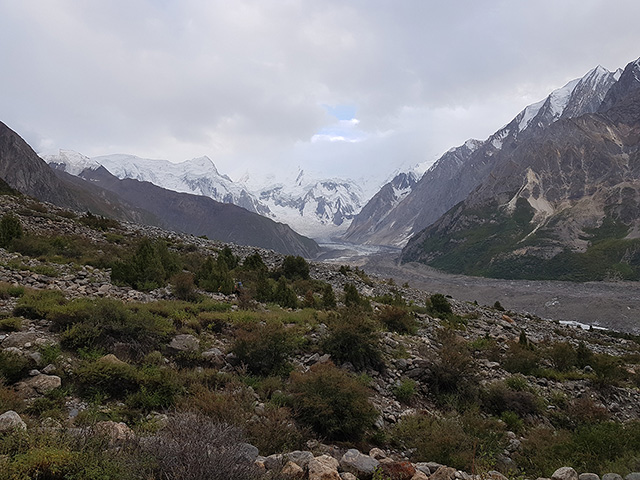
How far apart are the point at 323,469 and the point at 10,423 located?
4255 mm

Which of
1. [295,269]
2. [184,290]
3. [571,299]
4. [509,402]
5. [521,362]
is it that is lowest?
[571,299]

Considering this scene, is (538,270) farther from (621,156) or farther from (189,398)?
(189,398)

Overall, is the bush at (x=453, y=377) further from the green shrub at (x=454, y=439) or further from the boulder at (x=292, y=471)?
the boulder at (x=292, y=471)

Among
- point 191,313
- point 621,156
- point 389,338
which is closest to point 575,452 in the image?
point 389,338

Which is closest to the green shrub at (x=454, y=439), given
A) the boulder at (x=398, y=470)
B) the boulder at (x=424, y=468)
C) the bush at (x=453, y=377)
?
the boulder at (x=424, y=468)

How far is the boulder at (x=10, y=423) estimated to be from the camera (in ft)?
15.4

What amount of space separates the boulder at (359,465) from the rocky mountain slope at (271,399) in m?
0.03

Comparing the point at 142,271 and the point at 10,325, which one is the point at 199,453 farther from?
the point at 142,271

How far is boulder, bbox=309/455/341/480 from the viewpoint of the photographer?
15.7 ft

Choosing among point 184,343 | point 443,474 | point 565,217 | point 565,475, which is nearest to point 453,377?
point 565,475

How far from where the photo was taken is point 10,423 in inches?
189

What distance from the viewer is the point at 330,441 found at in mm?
6797

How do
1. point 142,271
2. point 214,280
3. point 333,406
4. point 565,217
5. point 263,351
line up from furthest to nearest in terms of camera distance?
point 565,217 < point 214,280 < point 142,271 < point 263,351 < point 333,406

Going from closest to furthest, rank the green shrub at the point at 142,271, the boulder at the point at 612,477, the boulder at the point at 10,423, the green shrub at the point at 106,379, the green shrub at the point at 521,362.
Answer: the boulder at the point at 10,423
the boulder at the point at 612,477
the green shrub at the point at 106,379
the green shrub at the point at 521,362
the green shrub at the point at 142,271
